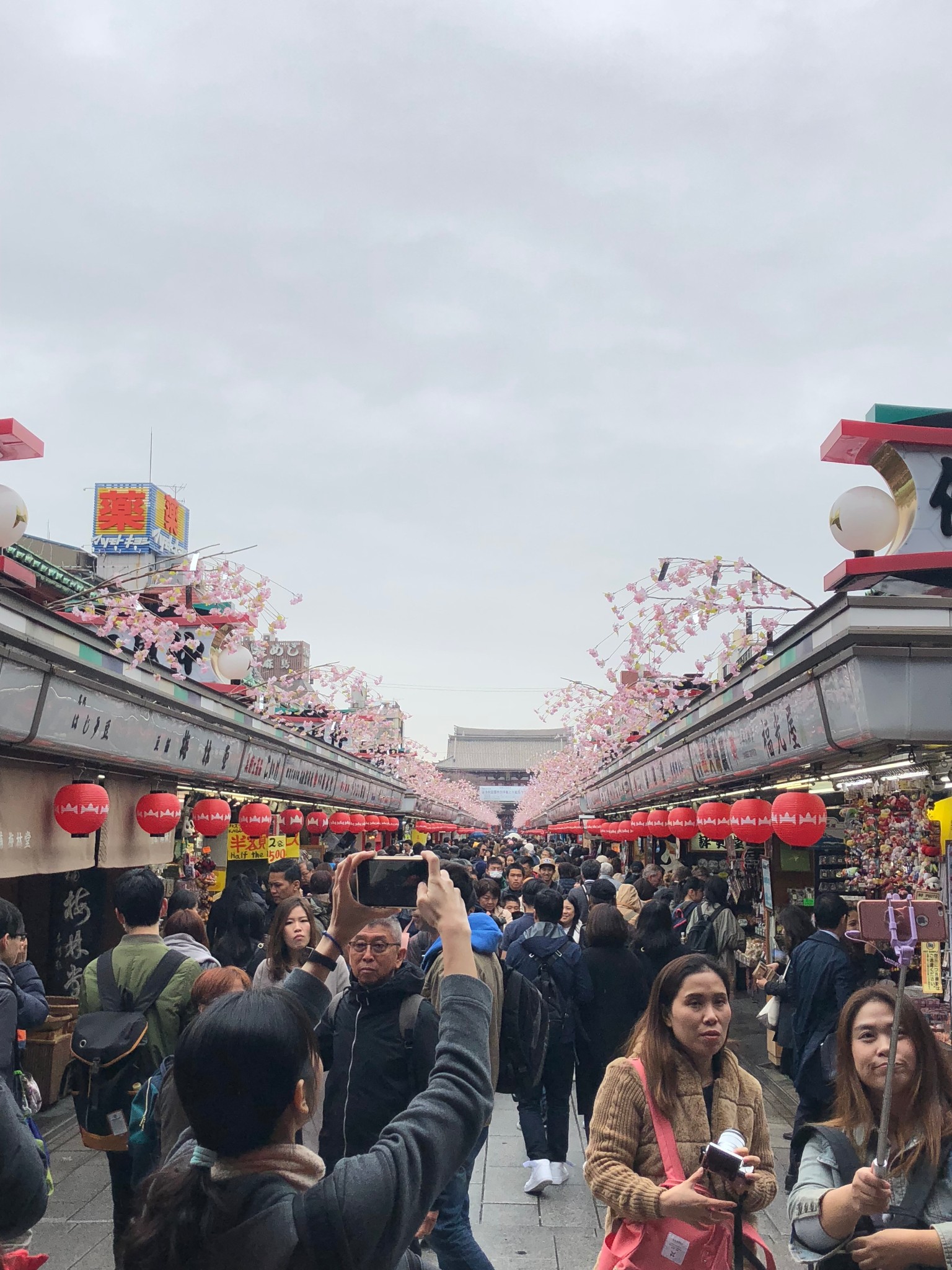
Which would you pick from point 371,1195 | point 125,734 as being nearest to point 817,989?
point 371,1195

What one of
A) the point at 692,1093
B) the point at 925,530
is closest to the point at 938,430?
the point at 925,530

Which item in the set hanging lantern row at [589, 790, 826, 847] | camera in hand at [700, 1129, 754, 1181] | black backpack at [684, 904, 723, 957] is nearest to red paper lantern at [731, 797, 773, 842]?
hanging lantern row at [589, 790, 826, 847]

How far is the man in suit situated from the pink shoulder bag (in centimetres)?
303

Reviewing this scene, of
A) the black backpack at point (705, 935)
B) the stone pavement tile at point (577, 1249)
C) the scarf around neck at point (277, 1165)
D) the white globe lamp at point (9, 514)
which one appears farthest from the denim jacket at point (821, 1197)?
the black backpack at point (705, 935)

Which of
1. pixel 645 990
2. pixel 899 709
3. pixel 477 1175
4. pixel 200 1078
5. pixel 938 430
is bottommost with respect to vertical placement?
pixel 477 1175

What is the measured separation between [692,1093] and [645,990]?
13.0 ft

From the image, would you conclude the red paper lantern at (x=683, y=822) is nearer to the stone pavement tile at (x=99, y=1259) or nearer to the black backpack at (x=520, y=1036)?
the black backpack at (x=520, y=1036)

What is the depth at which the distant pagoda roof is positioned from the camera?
107 m

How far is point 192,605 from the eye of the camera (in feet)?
47.7

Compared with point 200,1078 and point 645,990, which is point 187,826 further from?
point 200,1078

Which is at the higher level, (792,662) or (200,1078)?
(792,662)

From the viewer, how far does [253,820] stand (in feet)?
50.5

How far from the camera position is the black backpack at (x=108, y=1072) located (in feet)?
16.3

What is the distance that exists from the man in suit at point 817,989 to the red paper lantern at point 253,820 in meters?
9.99
